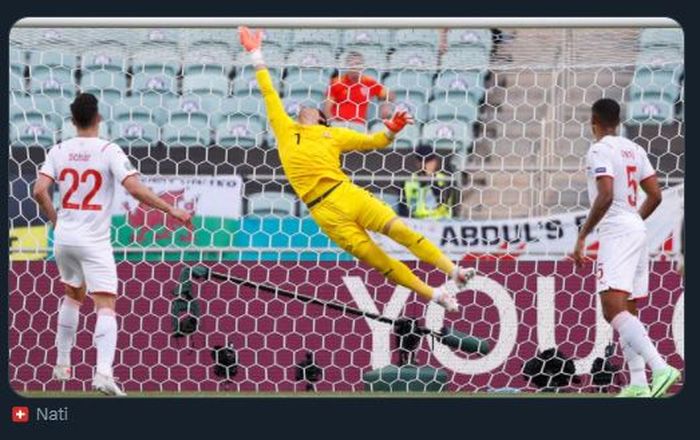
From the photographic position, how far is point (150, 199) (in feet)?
27.9

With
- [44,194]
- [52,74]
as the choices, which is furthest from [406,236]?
[52,74]

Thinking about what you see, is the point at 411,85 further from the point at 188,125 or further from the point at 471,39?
the point at 188,125

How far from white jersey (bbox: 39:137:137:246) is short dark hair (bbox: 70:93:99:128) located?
9cm

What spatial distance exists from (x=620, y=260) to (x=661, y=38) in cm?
243

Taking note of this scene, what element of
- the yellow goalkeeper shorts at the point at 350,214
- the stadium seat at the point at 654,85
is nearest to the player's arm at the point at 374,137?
the yellow goalkeeper shorts at the point at 350,214

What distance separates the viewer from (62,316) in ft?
29.7

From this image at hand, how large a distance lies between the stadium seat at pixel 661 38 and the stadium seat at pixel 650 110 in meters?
1.05

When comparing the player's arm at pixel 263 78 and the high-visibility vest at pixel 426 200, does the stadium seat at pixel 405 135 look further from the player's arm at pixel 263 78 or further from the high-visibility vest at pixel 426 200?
the player's arm at pixel 263 78

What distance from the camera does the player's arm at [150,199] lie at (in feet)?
27.7

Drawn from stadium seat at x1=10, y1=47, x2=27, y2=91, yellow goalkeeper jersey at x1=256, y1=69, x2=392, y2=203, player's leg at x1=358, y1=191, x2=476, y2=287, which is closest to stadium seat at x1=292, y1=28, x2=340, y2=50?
stadium seat at x1=10, y1=47, x2=27, y2=91

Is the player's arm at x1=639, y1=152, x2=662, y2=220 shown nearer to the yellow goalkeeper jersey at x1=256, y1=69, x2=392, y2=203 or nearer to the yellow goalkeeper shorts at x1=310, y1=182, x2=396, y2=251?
the yellow goalkeeper shorts at x1=310, y1=182, x2=396, y2=251

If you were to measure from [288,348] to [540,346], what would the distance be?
59.0 inches

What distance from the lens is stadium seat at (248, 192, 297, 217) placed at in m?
11.4

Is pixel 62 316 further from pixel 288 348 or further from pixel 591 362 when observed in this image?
pixel 591 362
